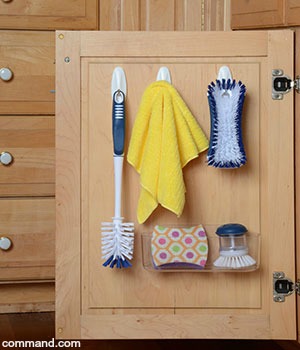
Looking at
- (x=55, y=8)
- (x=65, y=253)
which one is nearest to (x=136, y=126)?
(x=65, y=253)

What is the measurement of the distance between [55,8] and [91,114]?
0.48 metres

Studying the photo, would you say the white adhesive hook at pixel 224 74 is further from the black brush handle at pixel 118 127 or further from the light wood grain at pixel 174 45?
the black brush handle at pixel 118 127

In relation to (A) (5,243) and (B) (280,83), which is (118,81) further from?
(A) (5,243)

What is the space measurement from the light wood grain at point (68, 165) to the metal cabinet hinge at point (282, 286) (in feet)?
1.25

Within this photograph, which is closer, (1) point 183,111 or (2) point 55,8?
(1) point 183,111

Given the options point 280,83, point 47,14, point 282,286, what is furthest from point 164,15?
point 282,286

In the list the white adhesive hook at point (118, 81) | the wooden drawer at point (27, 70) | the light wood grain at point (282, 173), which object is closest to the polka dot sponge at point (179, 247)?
the light wood grain at point (282, 173)

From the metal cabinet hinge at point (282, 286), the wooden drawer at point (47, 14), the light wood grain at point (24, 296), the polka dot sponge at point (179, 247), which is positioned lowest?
the light wood grain at point (24, 296)

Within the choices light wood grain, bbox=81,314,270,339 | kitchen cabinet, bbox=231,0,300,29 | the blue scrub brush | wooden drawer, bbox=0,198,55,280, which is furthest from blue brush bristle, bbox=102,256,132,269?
kitchen cabinet, bbox=231,0,300,29

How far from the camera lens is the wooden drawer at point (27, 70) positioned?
1.72 metres

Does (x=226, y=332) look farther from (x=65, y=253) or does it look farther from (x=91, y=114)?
(x=91, y=114)

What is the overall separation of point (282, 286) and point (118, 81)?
505 millimetres

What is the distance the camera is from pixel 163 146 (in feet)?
4.30

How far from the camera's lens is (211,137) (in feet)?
4.34
